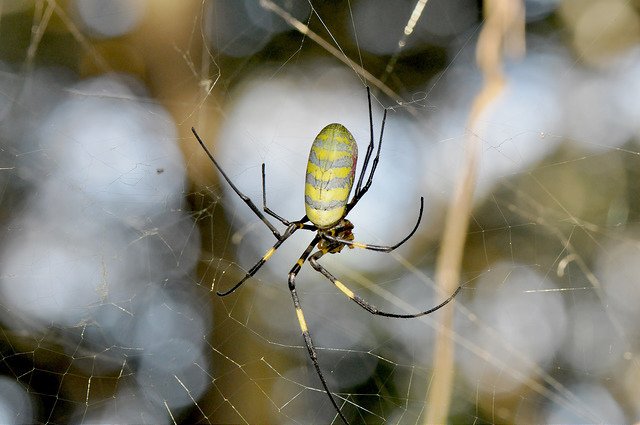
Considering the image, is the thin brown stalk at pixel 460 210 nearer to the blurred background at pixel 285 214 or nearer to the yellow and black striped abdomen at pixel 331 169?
the blurred background at pixel 285 214

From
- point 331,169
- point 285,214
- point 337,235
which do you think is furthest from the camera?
point 285,214

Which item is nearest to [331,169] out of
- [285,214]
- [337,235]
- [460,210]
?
[337,235]

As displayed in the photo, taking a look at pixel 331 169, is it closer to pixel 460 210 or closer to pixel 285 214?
pixel 460 210

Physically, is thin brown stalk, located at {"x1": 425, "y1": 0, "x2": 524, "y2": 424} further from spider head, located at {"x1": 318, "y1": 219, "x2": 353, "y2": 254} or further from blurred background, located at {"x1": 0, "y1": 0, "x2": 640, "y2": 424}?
spider head, located at {"x1": 318, "y1": 219, "x2": 353, "y2": 254}

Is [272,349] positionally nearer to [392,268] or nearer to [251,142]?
[392,268]

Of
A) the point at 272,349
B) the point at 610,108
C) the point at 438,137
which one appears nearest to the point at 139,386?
the point at 272,349

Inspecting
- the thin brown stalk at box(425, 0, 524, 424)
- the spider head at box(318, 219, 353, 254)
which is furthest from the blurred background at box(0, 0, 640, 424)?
the spider head at box(318, 219, 353, 254)

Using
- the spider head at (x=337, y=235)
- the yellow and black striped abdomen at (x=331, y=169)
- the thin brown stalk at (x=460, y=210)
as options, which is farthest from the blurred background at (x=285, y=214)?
the yellow and black striped abdomen at (x=331, y=169)
